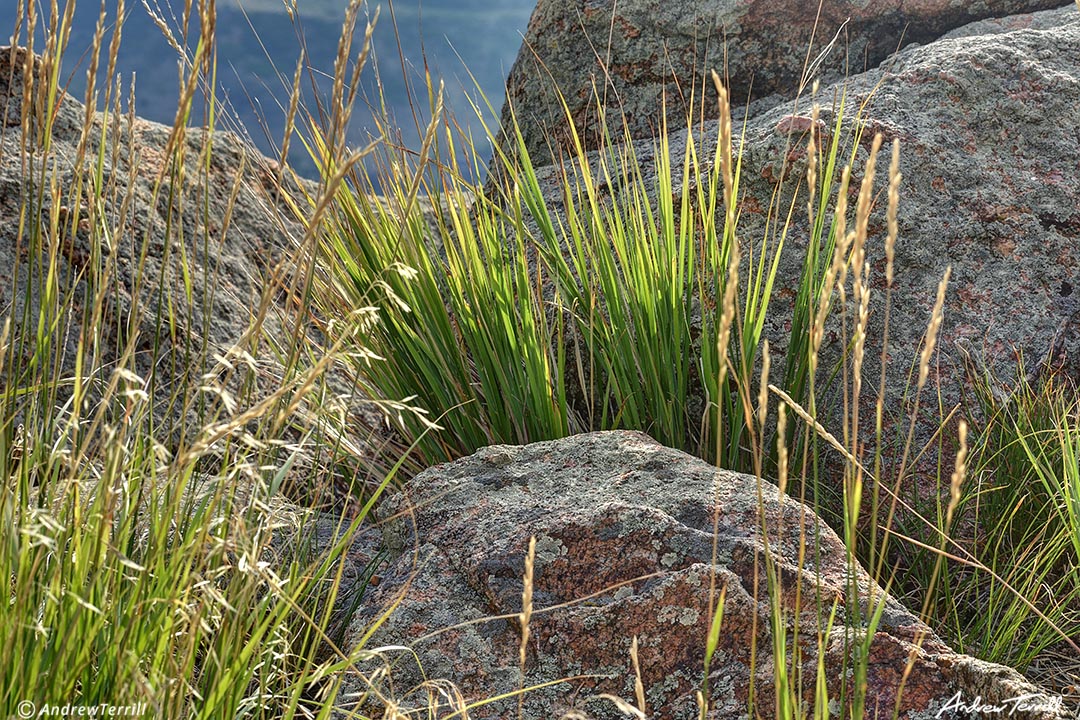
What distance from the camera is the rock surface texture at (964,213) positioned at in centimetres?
290

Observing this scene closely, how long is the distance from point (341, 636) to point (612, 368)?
1.00m

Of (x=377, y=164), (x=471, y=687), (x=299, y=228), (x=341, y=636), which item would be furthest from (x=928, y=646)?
(x=299, y=228)

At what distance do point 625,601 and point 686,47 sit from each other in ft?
11.3

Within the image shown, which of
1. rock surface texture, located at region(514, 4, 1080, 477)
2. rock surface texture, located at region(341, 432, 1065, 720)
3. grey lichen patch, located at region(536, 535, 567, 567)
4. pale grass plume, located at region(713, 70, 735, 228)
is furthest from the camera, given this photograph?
rock surface texture, located at region(514, 4, 1080, 477)

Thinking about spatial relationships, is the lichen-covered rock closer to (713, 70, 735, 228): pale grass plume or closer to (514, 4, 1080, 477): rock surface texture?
(514, 4, 1080, 477): rock surface texture

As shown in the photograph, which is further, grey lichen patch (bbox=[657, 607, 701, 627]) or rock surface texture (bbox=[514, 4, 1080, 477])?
rock surface texture (bbox=[514, 4, 1080, 477])

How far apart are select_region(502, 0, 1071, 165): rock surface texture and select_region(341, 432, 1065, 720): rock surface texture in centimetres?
276

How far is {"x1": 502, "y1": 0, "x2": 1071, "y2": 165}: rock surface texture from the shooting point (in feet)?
14.7

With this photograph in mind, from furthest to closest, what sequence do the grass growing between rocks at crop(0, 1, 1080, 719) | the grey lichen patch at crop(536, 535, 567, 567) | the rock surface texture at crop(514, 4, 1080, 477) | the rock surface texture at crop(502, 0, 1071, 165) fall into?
the rock surface texture at crop(502, 0, 1071, 165) < the rock surface texture at crop(514, 4, 1080, 477) < the grass growing between rocks at crop(0, 1, 1080, 719) < the grey lichen patch at crop(536, 535, 567, 567)

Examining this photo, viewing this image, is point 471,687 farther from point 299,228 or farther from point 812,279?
point 299,228

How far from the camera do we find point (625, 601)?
1.67 meters

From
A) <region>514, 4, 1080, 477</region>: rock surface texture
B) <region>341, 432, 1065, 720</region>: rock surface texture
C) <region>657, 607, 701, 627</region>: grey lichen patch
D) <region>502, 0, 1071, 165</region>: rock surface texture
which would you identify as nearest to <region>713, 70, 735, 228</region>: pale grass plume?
<region>341, 432, 1065, 720</region>: rock surface texture

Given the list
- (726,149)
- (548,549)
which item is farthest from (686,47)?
(726,149)

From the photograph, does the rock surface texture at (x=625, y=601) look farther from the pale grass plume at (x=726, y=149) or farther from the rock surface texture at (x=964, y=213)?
the rock surface texture at (x=964, y=213)
